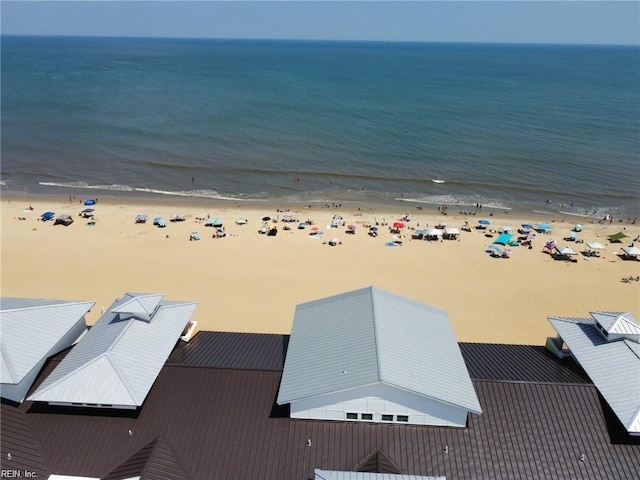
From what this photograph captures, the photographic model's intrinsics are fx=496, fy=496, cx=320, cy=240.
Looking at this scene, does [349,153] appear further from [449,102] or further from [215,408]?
[215,408]

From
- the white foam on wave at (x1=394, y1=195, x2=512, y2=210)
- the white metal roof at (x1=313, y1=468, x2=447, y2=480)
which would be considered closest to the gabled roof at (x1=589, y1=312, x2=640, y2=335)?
the white metal roof at (x1=313, y1=468, x2=447, y2=480)

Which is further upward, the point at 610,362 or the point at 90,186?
the point at 90,186

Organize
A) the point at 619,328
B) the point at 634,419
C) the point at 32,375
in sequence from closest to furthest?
the point at 634,419
the point at 32,375
the point at 619,328

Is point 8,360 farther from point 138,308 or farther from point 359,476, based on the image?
point 359,476

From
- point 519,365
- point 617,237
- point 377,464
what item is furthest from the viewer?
point 617,237

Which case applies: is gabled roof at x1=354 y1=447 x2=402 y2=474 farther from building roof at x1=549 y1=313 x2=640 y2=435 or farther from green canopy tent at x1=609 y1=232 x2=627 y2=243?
green canopy tent at x1=609 y1=232 x2=627 y2=243

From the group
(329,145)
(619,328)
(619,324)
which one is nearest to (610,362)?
(619,328)

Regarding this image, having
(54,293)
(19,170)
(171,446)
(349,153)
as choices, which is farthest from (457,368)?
(19,170)
